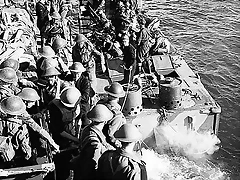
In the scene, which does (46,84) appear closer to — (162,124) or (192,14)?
(162,124)

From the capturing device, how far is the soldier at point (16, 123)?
5910 mm

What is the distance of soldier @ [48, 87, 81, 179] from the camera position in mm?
6602

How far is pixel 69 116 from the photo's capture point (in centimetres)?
675

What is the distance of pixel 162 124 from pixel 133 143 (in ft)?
13.8

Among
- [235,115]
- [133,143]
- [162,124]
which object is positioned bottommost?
[235,115]

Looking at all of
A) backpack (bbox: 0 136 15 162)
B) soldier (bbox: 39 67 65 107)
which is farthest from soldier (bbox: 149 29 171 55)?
backpack (bbox: 0 136 15 162)

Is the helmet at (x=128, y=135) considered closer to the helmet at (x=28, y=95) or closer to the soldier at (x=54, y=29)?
the helmet at (x=28, y=95)

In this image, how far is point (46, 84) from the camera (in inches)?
297

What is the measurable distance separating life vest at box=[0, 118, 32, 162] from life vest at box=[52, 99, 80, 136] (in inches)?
33.4

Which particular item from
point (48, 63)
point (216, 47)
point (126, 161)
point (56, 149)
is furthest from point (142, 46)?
point (216, 47)

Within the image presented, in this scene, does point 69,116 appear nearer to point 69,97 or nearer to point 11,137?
point 69,97

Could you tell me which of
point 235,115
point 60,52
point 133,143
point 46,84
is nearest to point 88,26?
point 60,52

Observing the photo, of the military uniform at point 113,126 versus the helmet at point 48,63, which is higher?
the helmet at point 48,63

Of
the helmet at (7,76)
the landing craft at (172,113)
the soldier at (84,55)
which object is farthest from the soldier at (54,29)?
the helmet at (7,76)
